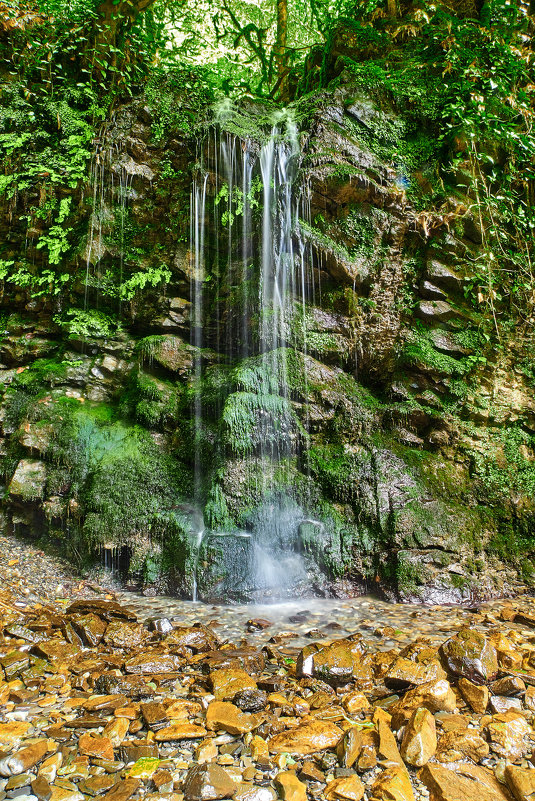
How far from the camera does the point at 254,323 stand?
19.9ft

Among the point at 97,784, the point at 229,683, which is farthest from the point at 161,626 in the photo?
the point at 97,784

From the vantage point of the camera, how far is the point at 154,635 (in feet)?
11.5

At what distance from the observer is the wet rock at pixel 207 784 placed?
5.99 ft

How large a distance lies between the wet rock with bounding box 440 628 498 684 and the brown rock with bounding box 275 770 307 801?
1.27 m

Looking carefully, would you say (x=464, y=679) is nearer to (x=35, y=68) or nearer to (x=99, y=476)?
(x=99, y=476)

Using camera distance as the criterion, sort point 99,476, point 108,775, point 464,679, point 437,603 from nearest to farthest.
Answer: point 108,775
point 464,679
point 437,603
point 99,476

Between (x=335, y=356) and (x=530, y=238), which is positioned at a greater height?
(x=530, y=238)

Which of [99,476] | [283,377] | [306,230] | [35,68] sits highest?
[35,68]

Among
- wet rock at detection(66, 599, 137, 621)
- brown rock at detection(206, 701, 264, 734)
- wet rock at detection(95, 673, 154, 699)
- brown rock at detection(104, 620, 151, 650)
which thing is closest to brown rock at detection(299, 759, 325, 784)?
brown rock at detection(206, 701, 264, 734)

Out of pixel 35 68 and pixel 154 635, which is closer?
pixel 154 635

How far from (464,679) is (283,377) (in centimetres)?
370

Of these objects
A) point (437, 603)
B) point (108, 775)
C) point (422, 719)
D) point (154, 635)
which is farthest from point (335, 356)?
point (108, 775)

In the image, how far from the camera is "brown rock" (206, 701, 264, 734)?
2.28m

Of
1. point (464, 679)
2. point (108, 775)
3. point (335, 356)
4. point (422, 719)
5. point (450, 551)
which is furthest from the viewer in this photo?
point (335, 356)
